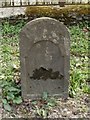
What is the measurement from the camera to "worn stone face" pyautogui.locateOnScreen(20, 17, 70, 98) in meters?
4.42

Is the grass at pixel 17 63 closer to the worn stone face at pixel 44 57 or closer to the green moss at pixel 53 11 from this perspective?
the worn stone face at pixel 44 57

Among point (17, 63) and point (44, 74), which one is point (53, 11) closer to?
point (17, 63)

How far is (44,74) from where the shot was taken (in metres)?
4.71

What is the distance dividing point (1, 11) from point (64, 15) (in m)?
1.40

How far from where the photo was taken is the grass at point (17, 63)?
4711 millimetres

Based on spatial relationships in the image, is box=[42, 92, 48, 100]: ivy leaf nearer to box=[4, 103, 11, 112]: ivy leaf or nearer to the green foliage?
the green foliage

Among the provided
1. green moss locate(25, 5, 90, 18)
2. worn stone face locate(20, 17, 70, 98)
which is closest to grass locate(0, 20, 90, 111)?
worn stone face locate(20, 17, 70, 98)

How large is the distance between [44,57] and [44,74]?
0.25 meters

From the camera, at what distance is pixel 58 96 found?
4762mm

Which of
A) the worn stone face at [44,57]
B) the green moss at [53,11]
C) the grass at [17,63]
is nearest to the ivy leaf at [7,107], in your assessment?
the grass at [17,63]

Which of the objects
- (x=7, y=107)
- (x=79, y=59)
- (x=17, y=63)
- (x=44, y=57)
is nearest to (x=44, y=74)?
(x=44, y=57)

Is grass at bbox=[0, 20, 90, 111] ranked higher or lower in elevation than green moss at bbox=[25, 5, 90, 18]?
lower

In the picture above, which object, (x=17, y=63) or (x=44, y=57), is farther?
(x=17, y=63)

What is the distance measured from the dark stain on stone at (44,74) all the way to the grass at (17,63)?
282mm
